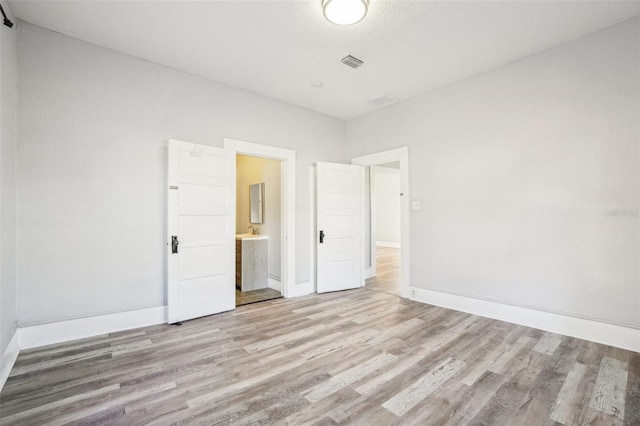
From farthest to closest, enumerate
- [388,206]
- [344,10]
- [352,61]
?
[388,206] < [352,61] < [344,10]

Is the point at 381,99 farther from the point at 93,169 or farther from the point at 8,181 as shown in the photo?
the point at 8,181

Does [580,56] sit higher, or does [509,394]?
[580,56]

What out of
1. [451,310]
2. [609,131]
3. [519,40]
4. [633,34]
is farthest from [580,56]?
[451,310]

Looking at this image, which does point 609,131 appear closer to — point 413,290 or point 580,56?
point 580,56

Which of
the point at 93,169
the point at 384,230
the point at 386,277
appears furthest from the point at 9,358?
the point at 384,230

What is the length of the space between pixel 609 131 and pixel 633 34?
92 cm

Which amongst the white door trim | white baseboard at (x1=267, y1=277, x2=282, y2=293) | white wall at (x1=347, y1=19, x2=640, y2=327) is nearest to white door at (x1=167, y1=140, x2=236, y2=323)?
white baseboard at (x1=267, y1=277, x2=282, y2=293)

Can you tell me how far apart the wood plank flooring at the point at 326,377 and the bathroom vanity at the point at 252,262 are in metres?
1.58

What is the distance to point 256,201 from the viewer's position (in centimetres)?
555

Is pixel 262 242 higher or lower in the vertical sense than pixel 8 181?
lower

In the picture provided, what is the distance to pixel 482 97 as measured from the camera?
Result: 12.1 feet

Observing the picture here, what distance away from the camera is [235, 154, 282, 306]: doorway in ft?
16.1

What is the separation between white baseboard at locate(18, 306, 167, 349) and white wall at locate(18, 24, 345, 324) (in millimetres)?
73

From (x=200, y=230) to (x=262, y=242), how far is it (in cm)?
167
